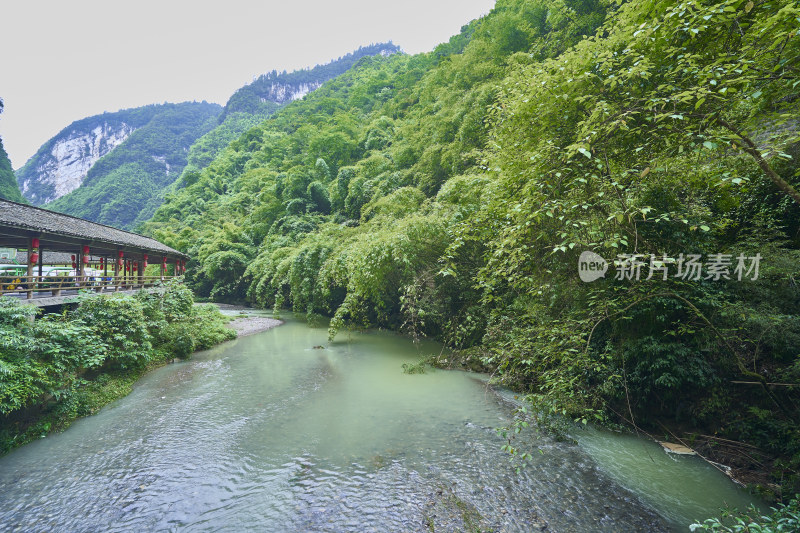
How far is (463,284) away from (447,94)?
12.0 metres

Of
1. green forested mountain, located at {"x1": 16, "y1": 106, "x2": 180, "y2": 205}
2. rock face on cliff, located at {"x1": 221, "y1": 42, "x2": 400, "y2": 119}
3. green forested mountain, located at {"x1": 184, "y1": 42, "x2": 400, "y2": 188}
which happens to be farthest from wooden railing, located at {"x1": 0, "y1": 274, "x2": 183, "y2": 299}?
green forested mountain, located at {"x1": 16, "y1": 106, "x2": 180, "y2": 205}

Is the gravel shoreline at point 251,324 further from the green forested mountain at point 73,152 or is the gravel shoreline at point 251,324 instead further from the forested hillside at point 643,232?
the green forested mountain at point 73,152

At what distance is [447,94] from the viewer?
18.2 meters

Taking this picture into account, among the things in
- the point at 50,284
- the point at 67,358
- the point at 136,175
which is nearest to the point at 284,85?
the point at 136,175

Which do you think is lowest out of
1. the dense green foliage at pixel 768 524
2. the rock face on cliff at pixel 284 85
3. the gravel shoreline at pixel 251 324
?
the gravel shoreline at pixel 251 324

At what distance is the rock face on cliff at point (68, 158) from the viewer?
8781 cm

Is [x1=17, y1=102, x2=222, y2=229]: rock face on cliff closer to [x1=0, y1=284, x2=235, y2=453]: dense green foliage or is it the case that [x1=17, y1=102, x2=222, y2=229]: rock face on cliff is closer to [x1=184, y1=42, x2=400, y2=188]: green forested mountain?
[x1=184, y1=42, x2=400, y2=188]: green forested mountain

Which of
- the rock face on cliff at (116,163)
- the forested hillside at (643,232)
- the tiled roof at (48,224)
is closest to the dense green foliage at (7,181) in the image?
the rock face on cliff at (116,163)

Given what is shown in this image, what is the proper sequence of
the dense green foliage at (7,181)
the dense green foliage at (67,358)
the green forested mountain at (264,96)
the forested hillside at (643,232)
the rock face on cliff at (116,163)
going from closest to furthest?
1. the forested hillside at (643,232)
2. the dense green foliage at (67,358)
3. the dense green foliage at (7,181)
4. the rock face on cliff at (116,163)
5. the green forested mountain at (264,96)

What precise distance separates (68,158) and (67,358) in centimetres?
12528

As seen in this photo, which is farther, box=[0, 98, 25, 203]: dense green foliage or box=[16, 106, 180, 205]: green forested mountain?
box=[16, 106, 180, 205]: green forested mountain

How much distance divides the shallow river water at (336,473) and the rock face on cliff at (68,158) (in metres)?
107

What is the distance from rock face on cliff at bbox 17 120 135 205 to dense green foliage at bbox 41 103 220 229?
1778cm

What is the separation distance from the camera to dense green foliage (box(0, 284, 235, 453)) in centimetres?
608
